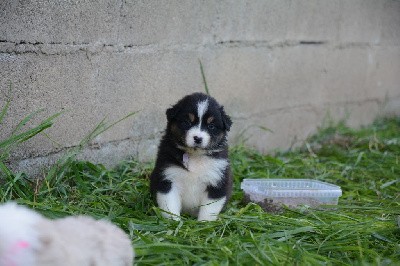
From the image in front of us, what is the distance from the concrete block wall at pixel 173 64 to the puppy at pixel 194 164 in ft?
2.64

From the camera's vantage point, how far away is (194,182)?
179 inches

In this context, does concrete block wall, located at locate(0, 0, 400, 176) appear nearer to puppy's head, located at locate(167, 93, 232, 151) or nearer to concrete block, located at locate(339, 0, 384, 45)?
concrete block, located at locate(339, 0, 384, 45)

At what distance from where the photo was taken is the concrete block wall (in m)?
4.64

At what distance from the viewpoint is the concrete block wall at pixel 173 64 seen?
183 inches

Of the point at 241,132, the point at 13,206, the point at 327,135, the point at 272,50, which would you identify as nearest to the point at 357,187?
the point at 241,132

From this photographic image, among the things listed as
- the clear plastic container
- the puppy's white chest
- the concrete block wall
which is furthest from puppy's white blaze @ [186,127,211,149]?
the concrete block wall

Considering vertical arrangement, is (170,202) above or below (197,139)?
below

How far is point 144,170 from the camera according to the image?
5418 mm

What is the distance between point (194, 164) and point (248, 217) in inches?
20.0

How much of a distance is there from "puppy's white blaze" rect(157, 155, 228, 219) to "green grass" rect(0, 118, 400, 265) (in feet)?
0.44

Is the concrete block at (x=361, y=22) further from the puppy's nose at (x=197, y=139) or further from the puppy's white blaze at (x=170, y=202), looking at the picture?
the puppy's white blaze at (x=170, y=202)

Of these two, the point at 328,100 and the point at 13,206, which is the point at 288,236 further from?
the point at 328,100

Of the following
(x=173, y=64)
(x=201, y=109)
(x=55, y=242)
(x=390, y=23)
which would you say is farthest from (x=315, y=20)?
(x=55, y=242)

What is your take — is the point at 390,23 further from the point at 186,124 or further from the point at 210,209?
the point at 210,209
